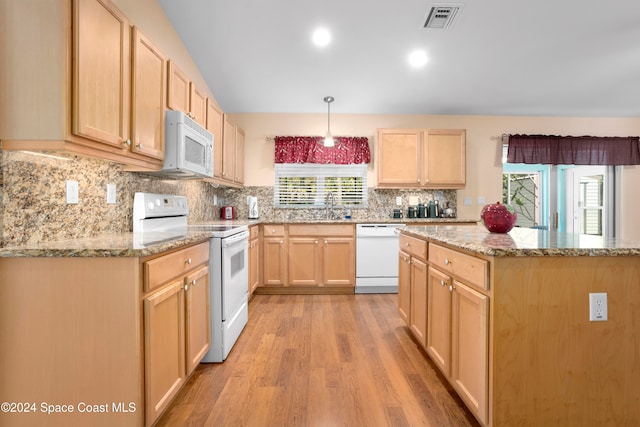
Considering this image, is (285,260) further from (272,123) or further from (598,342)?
(598,342)

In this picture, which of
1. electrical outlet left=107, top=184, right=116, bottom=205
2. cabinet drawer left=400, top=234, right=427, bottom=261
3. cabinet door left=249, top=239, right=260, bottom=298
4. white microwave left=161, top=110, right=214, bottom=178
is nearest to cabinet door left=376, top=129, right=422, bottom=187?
cabinet drawer left=400, top=234, right=427, bottom=261

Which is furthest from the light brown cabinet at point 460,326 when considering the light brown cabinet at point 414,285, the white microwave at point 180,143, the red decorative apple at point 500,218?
the white microwave at point 180,143

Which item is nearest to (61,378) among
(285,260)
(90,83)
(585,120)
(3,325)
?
(3,325)

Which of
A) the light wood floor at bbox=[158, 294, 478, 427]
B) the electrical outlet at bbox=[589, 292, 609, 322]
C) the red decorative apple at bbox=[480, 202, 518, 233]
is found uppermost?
Answer: the red decorative apple at bbox=[480, 202, 518, 233]

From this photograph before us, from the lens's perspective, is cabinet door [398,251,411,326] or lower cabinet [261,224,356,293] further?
lower cabinet [261,224,356,293]

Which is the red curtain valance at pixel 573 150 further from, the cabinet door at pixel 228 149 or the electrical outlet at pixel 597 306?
the cabinet door at pixel 228 149

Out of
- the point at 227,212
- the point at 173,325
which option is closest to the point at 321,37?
the point at 227,212

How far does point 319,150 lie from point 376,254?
64.3 inches

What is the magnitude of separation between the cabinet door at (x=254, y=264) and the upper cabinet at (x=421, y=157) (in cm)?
181

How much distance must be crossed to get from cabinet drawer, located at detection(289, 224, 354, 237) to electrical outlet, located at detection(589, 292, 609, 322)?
2751 mm

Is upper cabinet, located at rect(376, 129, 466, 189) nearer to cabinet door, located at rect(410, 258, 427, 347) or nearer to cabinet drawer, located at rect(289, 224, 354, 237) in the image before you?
cabinet drawer, located at rect(289, 224, 354, 237)

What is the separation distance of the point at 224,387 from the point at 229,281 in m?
0.73

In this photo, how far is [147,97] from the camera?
204 cm

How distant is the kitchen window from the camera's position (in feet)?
15.3
